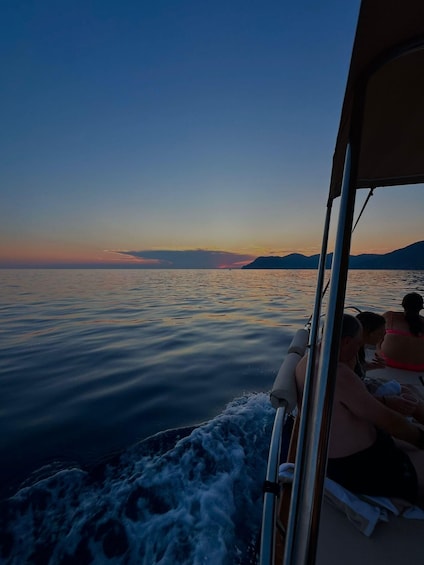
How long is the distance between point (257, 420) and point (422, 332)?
2.22 meters

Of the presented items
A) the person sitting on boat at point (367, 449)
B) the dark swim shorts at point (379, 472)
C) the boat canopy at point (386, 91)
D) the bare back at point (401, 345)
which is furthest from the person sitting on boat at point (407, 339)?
the dark swim shorts at point (379, 472)

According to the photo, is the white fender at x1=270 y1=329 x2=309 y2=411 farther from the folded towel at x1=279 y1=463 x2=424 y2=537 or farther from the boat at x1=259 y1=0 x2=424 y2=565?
the folded towel at x1=279 y1=463 x2=424 y2=537

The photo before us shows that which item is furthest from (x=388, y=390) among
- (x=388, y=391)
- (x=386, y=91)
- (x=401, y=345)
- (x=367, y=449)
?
(x=386, y=91)

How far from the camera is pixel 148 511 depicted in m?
2.38

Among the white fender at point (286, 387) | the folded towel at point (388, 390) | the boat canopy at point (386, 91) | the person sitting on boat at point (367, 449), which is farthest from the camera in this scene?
the folded towel at point (388, 390)

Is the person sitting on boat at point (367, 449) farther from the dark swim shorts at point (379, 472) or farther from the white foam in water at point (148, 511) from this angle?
the white foam in water at point (148, 511)

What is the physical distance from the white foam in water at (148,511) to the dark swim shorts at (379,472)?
1019 millimetres

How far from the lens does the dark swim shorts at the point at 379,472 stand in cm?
Answer: 153

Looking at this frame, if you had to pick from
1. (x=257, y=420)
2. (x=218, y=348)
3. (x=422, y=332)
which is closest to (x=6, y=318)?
(x=218, y=348)

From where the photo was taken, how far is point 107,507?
7.78 ft

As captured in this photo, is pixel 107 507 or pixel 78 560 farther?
pixel 107 507

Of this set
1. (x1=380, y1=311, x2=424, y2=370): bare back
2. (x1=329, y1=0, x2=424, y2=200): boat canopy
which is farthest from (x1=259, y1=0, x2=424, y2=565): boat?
(x1=380, y1=311, x2=424, y2=370): bare back

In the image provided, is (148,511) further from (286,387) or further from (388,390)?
(388,390)

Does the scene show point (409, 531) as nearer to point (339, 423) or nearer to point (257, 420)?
point (339, 423)
